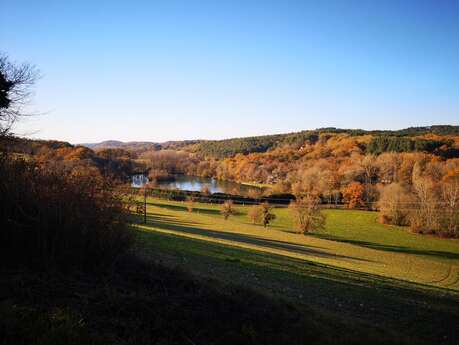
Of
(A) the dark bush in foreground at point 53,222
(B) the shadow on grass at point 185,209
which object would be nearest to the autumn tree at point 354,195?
(B) the shadow on grass at point 185,209

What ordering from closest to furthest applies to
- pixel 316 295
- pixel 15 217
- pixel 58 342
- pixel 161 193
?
1. pixel 58 342
2. pixel 15 217
3. pixel 316 295
4. pixel 161 193

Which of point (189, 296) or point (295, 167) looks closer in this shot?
point (189, 296)

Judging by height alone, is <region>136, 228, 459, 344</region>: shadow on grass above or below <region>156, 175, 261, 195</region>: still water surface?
above

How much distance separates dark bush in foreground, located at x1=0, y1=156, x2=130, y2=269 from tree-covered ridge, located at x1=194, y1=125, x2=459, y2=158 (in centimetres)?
10952

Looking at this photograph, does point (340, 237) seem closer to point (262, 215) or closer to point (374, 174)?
point (262, 215)

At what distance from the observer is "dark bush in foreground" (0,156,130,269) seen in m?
6.70

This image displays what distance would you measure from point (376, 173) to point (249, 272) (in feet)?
294

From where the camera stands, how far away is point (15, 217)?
681cm

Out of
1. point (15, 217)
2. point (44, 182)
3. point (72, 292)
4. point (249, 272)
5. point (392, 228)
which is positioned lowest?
point (392, 228)

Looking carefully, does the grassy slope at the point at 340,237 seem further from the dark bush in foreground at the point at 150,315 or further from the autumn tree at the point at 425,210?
the dark bush in foreground at the point at 150,315

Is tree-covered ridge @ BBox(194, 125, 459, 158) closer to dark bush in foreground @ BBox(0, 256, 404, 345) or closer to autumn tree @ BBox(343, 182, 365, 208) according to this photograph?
autumn tree @ BBox(343, 182, 365, 208)

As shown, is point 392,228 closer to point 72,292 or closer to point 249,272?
point 249,272

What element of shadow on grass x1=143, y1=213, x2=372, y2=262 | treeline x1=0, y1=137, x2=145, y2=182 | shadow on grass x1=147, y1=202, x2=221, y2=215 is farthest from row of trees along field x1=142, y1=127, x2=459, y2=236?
treeline x1=0, y1=137, x2=145, y2=182

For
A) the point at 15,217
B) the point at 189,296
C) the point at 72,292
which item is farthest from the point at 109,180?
the point at 189,296
